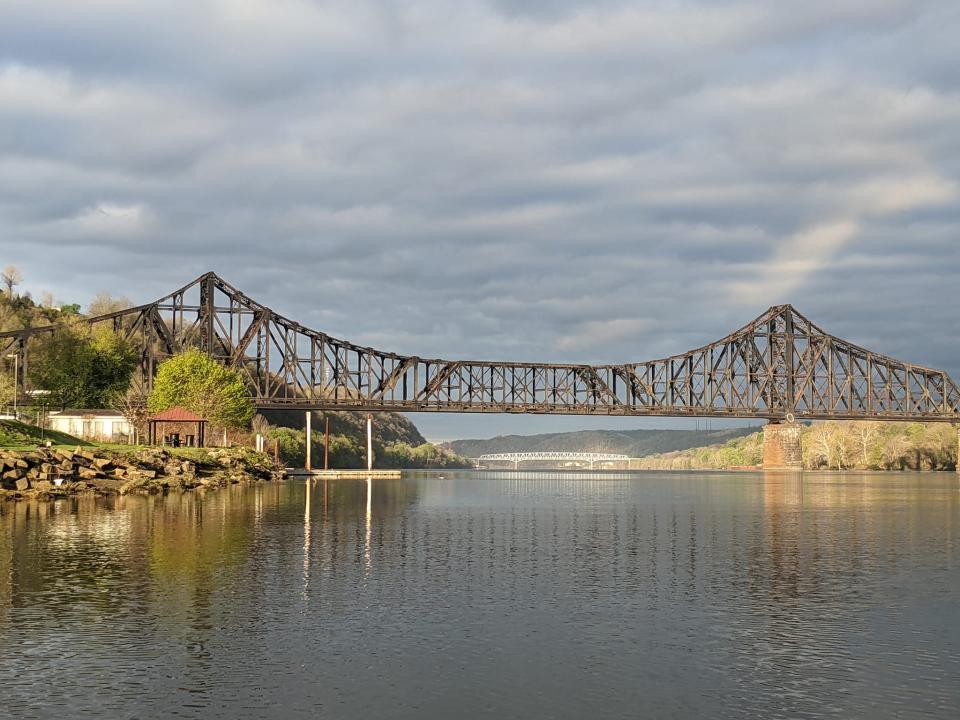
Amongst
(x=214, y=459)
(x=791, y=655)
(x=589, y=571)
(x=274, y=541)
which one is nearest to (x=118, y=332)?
(x=214, y=459)

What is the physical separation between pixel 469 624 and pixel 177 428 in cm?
11712

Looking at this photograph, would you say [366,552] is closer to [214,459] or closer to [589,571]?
[589,571]

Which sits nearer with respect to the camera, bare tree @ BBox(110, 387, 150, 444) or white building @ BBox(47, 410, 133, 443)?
bare tree @ BBox(110, 387, 150, 444)

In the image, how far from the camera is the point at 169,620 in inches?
980

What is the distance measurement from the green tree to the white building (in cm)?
1994

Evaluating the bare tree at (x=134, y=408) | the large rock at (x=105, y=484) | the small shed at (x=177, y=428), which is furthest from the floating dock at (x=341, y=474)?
the large rock at (x=105, y=484)

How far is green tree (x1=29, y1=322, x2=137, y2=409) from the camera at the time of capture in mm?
162125

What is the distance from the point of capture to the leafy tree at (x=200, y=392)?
139250 mm

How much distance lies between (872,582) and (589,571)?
8.88m

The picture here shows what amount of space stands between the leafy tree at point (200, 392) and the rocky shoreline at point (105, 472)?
29.9 m

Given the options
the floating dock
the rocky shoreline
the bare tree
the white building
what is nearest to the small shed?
the bare tree

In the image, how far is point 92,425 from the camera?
138 meters

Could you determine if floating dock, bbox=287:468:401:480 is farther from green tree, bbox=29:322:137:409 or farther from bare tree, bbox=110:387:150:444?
green tree, bbox=29:322:137:409

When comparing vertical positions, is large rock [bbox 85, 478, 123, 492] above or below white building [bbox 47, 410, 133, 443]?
below
